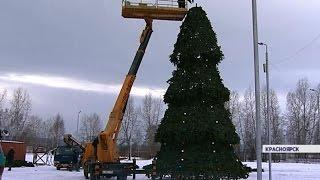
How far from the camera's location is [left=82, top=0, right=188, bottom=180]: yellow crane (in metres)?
25.5

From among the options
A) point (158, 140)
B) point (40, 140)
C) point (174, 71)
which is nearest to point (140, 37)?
point (174, 71)

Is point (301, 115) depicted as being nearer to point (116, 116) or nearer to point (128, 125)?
point (128, 125)

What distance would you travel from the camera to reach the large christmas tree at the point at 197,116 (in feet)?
71.2

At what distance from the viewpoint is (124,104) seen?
1041 inches

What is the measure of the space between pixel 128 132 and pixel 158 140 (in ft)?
241

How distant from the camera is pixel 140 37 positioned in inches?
1063

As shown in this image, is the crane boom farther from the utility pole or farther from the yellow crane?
the utility pole

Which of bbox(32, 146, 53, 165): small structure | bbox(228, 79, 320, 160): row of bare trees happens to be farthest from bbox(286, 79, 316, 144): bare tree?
bbox(32, 146, 53, 165): small structure

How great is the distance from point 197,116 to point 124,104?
568 centimetres

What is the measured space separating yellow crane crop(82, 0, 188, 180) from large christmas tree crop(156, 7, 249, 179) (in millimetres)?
2671

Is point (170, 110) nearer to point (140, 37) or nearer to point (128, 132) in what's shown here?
point (140, 37)

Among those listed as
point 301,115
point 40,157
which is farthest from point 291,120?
point 40,157

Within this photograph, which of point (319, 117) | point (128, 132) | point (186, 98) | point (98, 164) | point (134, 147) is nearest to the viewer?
point (186, 98)

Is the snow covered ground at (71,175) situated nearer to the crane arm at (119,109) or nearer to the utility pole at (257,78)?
the crane arm at (119,109)
